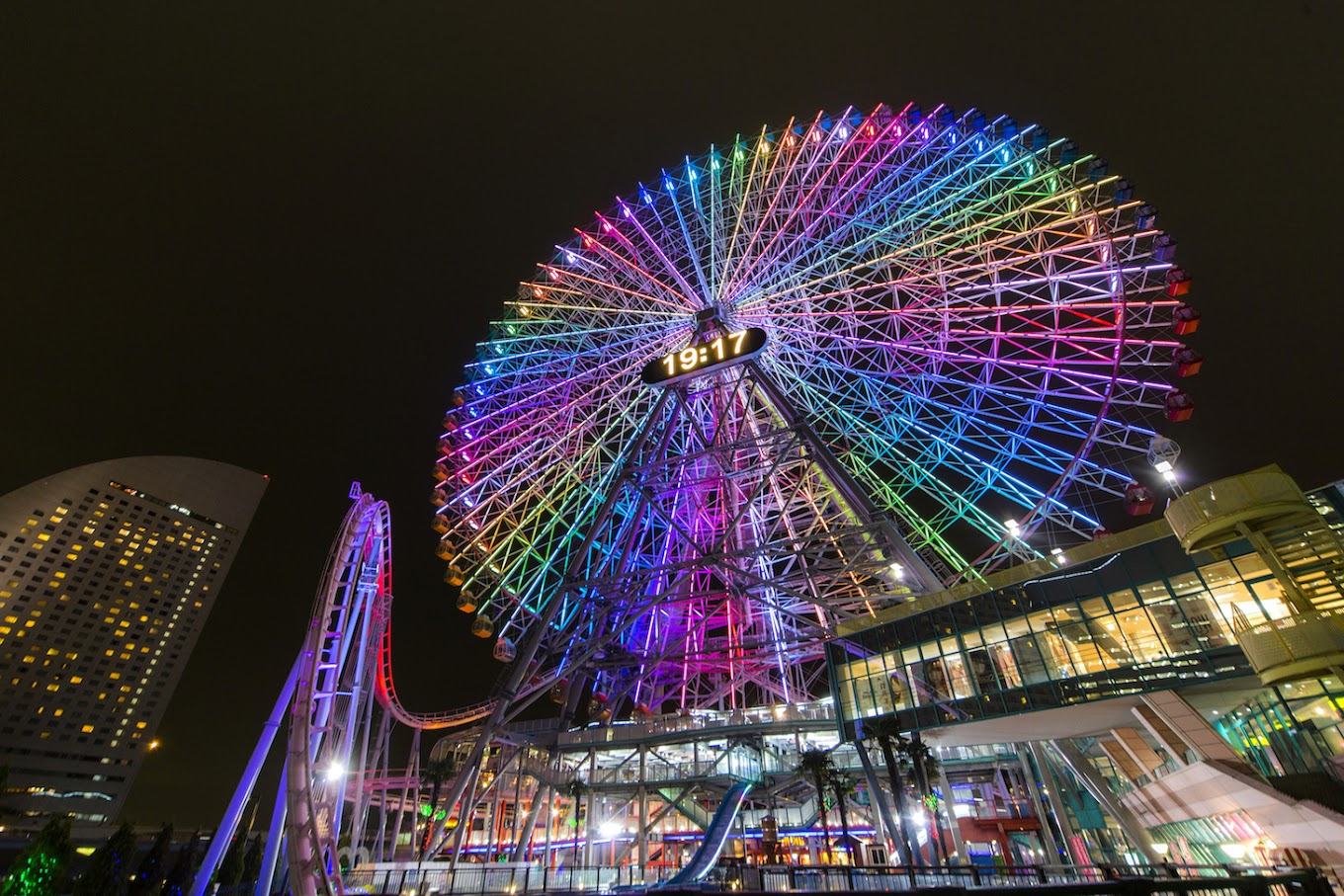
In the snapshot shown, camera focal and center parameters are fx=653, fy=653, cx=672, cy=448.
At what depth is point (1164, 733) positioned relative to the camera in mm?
20188

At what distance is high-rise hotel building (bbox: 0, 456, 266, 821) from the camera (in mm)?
77812

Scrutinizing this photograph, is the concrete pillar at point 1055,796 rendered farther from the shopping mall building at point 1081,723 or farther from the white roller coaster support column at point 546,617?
Result: the white roller coaster support column at point 546,617

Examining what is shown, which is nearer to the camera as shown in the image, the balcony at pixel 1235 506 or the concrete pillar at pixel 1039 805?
the balcony at pixel 1235 506

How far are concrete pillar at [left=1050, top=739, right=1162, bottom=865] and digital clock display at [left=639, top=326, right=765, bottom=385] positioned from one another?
21.4 metres

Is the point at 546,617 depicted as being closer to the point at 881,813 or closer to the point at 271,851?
the point at 271,851

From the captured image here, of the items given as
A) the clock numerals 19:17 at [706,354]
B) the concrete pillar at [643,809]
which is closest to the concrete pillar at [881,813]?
the concrete pillar at [643,809]

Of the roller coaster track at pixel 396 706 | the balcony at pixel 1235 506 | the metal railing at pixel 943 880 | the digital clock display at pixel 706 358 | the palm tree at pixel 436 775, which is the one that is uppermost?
the digital clock display at pixel 706 358

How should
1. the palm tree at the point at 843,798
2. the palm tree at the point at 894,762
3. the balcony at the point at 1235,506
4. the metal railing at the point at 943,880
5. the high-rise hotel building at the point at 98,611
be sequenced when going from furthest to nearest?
the high-rise hotel building at the point at 98,611
the palm tree at the point at 843,798
the palm tree at the point at 894,762
the balcony at the point at 1235,506
the metal railing at the point at 943,880

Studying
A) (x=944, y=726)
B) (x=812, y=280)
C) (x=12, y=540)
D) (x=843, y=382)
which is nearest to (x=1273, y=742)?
(x=944, y=726)

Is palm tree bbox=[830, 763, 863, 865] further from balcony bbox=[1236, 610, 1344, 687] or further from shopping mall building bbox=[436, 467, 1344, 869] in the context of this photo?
balcony bbox=[1236, 610, 1344, 687]

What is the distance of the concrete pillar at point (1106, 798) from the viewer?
24109 mm

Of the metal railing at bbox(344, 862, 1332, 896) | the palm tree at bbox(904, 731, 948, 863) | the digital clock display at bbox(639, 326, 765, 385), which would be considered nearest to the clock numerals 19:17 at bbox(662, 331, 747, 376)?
the digital clock display at bbox(639, 326, 765, 385)

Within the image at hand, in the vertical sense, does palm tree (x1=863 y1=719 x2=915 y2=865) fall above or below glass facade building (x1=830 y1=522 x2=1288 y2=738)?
below

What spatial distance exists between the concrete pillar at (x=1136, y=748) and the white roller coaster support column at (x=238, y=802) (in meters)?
29.6
